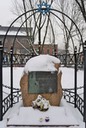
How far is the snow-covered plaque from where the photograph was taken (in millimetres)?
6254

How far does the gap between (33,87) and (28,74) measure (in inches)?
14.0

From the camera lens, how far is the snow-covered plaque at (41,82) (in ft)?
20.5

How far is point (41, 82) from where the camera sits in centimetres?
629

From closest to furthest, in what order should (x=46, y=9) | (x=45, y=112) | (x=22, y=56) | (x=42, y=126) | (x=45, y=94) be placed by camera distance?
(x=42, y=126)
(x=45, y=112)
(x=45, y=94)
(x=46, y=9)
(x=22, y=56)

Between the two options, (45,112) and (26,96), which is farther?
(26,96)

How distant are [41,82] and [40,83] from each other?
4cm

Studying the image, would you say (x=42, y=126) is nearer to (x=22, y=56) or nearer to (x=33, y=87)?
(x=33, y=87)

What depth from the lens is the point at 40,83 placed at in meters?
6.28

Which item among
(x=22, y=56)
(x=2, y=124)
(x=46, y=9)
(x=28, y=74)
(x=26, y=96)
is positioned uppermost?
(x=46, y=9)

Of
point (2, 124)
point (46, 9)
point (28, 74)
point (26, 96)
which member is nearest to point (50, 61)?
point (28, 74)

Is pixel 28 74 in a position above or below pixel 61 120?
above

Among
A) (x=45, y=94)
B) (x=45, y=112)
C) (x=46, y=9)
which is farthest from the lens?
(x=46, y=9)

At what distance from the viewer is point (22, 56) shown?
8141 millimetres

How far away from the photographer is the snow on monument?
20.4ft
